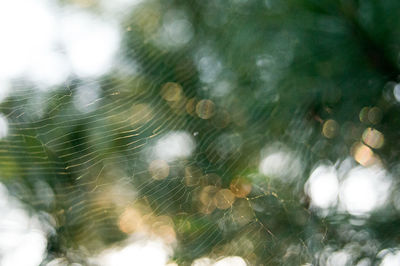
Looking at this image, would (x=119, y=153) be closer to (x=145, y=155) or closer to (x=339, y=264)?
(x=145, y=155)

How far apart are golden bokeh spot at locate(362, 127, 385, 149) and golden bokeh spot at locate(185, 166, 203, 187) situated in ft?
1.16

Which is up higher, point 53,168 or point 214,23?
A: point 214,23

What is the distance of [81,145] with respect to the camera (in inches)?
27.4

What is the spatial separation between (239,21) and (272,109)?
0.67ft

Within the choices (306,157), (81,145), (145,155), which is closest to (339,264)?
(306,157)

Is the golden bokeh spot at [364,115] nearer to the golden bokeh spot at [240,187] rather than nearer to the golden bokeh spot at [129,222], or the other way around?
the golden bokeh spot at [240,187]

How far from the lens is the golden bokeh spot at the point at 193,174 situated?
792 millimetres

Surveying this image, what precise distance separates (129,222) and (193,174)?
0.55ft

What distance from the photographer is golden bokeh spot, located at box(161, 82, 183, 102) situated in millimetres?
812

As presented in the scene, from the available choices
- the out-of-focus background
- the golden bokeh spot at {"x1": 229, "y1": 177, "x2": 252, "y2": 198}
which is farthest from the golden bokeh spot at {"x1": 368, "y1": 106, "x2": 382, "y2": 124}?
the golden bokeh spot at {"x1": 229, "y1": 177, "x2": 252, "y2": 198}

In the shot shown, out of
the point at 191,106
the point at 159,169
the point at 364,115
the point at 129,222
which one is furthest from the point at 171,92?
the point at 364,115

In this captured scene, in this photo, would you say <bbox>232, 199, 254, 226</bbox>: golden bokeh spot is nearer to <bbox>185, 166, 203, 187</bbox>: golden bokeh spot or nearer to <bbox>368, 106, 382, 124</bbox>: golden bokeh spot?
<bbox>185, 166, 203, 187</bbox>: golden bokeh spot

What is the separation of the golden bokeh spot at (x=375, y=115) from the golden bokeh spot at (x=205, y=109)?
323 mm

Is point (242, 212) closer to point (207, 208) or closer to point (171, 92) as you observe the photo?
point (207, 208)
